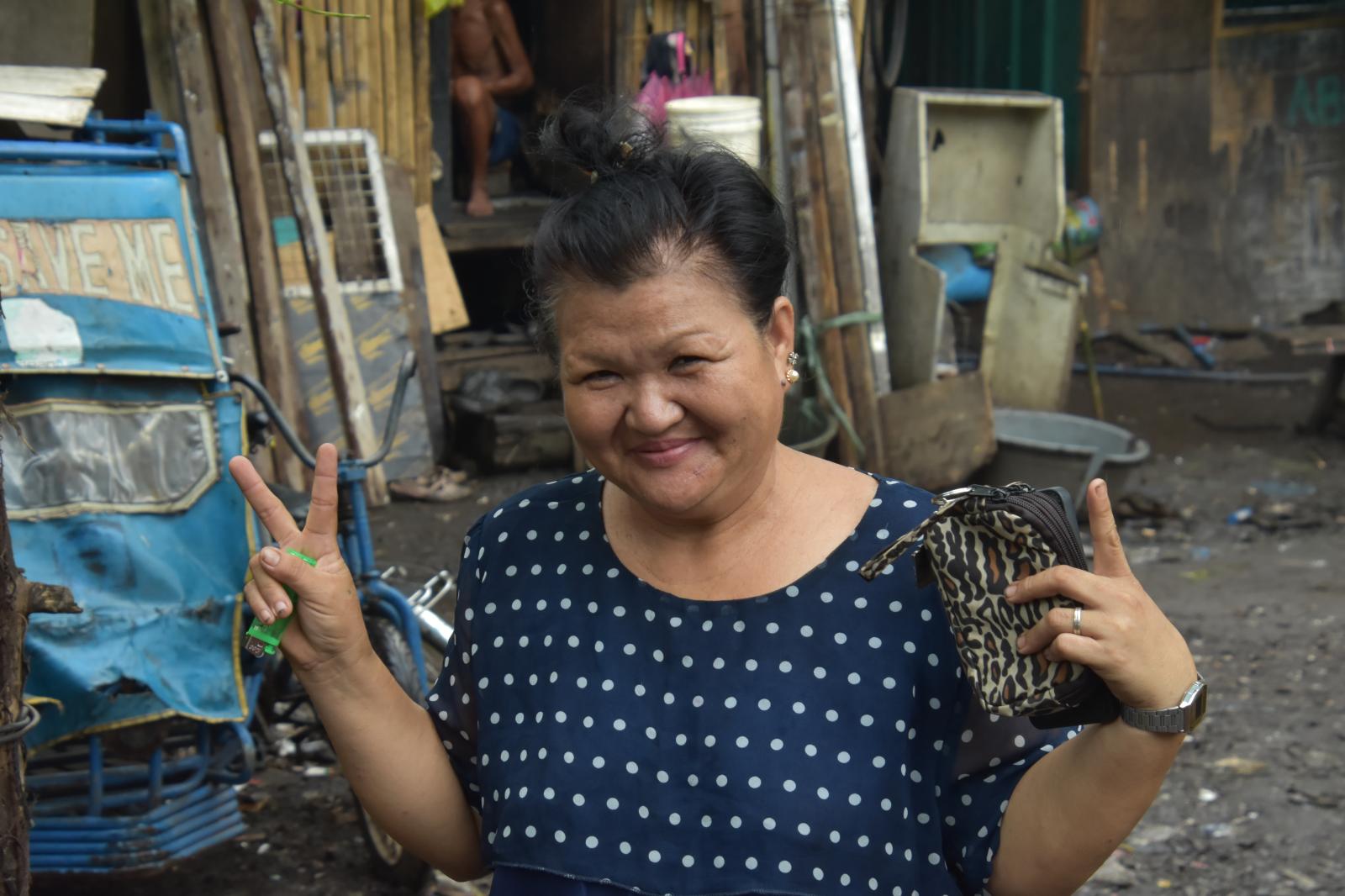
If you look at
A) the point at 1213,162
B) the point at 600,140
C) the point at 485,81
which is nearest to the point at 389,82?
the point at 485,81

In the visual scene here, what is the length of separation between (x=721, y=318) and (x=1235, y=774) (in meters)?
3.30

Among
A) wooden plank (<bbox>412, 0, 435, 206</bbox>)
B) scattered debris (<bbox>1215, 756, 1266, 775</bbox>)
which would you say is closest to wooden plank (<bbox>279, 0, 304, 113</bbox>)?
wooden plank (<bbox>412, 0, 435, 206</bbox>)

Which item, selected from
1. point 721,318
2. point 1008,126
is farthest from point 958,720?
point 1008,126

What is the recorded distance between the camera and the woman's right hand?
5.65 feet

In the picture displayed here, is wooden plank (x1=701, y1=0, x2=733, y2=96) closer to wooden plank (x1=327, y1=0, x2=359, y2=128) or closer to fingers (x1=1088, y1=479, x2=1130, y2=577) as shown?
wooden plank (x1=327, y1=0, x2=359, y2=128)

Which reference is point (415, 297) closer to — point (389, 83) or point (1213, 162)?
point (389, 83)

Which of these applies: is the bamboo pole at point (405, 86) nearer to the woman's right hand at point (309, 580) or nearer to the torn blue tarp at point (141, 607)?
the torn blue tarp at point (141, 607)

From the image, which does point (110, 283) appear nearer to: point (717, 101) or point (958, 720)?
point (958, 720)

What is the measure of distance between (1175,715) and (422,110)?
244 inches

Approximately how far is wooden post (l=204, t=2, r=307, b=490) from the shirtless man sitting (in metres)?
1.69

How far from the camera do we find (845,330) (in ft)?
21.9

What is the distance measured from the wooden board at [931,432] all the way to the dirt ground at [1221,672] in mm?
741

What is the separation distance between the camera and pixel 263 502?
5.82 feet

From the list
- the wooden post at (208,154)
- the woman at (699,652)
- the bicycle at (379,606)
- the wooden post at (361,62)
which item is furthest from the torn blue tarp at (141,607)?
the wooden post at (361,62)
